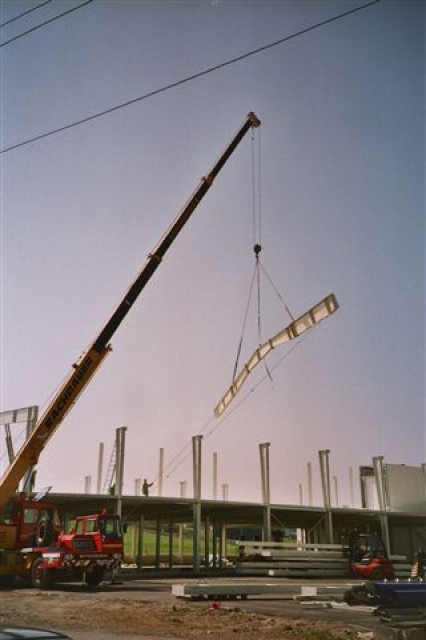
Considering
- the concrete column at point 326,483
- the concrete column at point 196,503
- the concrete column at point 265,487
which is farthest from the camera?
the concrete column at point 326,483

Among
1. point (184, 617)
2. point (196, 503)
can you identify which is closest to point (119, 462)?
point (196, 503)

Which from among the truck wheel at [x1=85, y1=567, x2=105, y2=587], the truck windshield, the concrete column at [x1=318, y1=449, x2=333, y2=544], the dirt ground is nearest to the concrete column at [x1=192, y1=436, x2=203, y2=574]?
the concrete column at [x1=318, y1=449, x2=333, y2=544]

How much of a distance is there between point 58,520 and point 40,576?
85.6 inches

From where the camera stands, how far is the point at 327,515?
35.4 m

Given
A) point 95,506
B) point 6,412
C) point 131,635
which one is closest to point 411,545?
point 95,506

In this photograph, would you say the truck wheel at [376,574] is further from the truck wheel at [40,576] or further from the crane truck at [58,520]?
the truck wheel at [40,576]

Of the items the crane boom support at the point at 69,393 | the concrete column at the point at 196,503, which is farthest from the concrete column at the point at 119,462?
the crane boom support at the point at 69,393

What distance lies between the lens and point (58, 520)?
2122 cm

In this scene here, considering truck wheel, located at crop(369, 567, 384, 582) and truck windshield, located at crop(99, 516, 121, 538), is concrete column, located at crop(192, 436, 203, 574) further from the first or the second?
truck windshield, located at crop(99, 516, 121, 538)

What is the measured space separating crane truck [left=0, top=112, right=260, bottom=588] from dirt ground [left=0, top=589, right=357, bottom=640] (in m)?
3.91

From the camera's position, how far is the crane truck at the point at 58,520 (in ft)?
61.6

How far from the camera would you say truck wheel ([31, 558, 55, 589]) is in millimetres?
19094

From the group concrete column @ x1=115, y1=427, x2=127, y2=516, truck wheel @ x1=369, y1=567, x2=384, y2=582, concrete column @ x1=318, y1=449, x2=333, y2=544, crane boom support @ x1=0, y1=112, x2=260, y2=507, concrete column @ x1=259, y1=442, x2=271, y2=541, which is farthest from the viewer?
concrete column @ x1=318, y1=449, x2=333, y2=544

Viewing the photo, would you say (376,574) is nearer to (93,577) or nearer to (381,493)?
(93,577)
